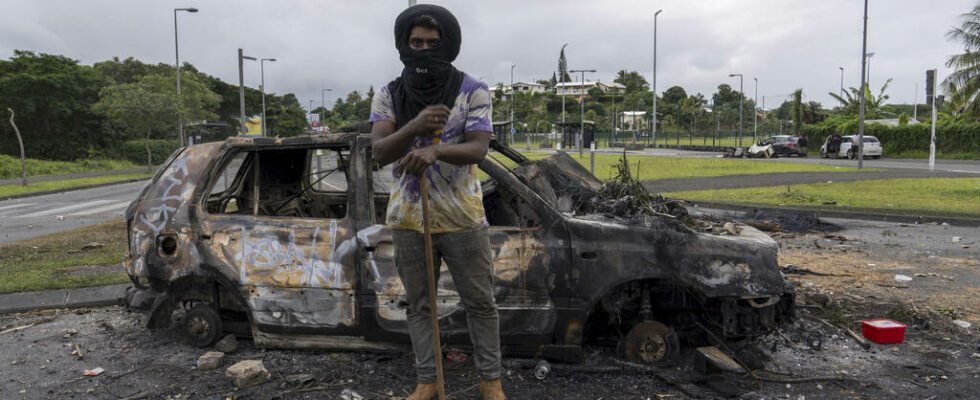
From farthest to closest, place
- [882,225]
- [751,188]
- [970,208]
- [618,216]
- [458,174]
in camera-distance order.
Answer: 1. [751,188]
2. [970,208]
3. [882,225]
4. [618,216]
5. [458,174]

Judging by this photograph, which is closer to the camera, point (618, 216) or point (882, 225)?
point (618, 216)

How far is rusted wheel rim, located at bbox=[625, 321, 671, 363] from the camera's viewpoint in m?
3.69

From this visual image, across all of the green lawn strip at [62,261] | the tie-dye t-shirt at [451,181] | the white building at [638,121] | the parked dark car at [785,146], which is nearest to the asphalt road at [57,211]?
the green lawn strip at [62,261]

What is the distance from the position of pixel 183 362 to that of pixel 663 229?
312 centimetres

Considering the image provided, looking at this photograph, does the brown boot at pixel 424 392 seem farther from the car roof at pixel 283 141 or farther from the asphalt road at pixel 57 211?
the asphalt road at pixel 57 211

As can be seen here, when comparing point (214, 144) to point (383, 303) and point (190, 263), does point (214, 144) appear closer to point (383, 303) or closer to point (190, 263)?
point (190, 263)

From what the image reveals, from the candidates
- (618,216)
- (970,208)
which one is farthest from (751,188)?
(618,216)

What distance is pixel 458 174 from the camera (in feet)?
9.30

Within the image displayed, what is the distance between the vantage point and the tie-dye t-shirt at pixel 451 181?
9.20 ft

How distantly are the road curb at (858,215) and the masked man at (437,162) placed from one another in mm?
7020

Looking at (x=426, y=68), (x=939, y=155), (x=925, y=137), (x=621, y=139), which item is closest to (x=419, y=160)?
(x=426, y=68)

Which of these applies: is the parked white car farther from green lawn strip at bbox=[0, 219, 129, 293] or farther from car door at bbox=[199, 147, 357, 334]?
car door at bbox=[199, 147, 357, 334]

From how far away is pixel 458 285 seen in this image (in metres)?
2.96

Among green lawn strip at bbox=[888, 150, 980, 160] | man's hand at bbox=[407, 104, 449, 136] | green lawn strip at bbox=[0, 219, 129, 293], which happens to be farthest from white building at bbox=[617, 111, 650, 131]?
man's hand at bbox=[407, 104, 449, 136]
